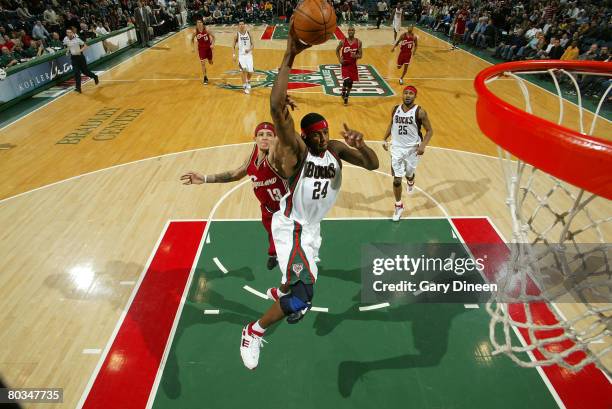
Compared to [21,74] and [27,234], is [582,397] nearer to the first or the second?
[27,234]

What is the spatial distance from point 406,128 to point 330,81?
798 cm

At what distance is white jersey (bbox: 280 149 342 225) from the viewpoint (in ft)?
10.4

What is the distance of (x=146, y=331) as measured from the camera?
13.4ft

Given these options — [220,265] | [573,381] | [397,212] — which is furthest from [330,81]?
[573,381]

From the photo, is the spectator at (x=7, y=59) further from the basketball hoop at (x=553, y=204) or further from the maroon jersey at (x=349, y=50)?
the basketball hoop at (x=553, y=204)

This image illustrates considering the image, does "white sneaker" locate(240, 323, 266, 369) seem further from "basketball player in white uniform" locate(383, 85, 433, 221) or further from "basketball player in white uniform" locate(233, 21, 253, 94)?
"basketball player in white uniform" locate(233, 21, 253, 94)

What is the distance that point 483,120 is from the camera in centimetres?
262

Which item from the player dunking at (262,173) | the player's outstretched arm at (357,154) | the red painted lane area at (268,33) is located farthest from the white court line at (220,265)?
the red painted lane area at (268,33)

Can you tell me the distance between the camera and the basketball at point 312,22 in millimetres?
2682

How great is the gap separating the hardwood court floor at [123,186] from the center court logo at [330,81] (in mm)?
495

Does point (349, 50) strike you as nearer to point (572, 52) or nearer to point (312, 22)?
point (572, 52)

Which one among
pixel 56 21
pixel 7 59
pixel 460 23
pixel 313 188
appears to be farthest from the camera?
pixel 460 23

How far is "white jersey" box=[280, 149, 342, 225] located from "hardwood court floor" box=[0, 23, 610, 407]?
246 cm

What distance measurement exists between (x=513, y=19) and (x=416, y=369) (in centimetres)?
1892
